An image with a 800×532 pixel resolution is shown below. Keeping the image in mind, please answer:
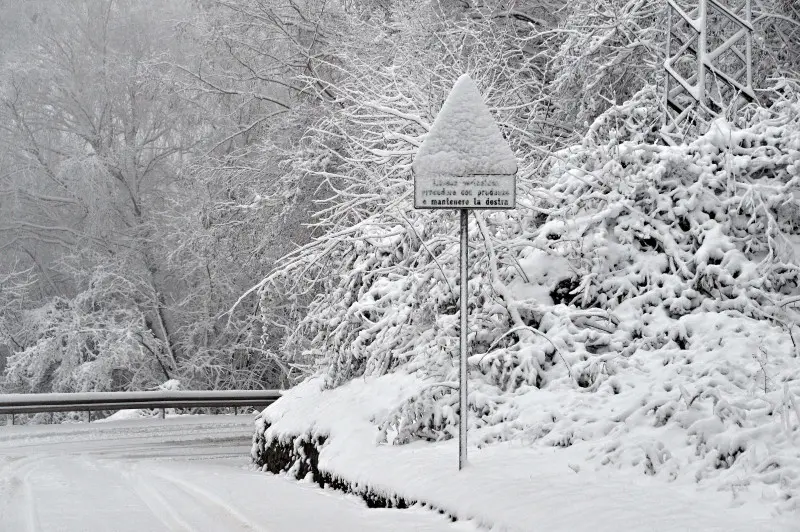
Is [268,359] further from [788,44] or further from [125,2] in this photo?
[788,44]

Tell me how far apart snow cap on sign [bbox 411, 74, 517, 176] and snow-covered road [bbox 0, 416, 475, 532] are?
2.99 meters

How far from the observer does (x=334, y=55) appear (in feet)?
78.8

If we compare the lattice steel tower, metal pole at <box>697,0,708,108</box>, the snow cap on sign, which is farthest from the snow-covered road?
metal pole at <box>697,0,708,108</box>

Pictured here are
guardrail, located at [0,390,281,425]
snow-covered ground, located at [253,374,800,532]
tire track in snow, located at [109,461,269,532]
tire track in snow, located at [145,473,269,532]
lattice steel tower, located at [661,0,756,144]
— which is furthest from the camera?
guardrail, located at [0,390,281,425]

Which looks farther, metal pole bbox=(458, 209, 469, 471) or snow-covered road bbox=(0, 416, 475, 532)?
metal pole bbox=(458, 209, 469, 471)

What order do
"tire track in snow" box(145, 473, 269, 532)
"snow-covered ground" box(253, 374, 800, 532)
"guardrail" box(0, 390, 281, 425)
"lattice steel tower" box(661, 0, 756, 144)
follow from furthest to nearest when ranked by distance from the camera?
"guardrail" box(0, 390, 281, 425) < "lattice steel tower" box(661, 0, 756, 144) < "tire track in snow" box(145, 473, 269, 532) < "snow-covered ground" box(253, 374, 800, 532)

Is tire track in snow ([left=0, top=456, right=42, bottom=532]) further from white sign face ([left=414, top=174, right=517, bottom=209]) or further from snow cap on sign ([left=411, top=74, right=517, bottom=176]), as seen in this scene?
snow cap on sign ([left=411, top=74, right=517, bottom=176])

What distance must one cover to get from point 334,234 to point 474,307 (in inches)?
95.8

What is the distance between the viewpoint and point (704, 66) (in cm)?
1317

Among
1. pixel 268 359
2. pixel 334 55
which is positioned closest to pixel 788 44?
pixel 334 55

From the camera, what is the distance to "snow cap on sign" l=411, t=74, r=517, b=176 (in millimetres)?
9281

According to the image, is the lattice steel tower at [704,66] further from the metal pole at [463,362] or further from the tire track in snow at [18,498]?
the tire track in snow at [18,498]

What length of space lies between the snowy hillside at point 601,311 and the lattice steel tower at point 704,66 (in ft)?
1.50

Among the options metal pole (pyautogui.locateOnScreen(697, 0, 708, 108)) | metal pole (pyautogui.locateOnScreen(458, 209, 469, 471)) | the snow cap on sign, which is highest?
metal pole (pyautogui.locateOnScreen(697, 0, 708, 108))
